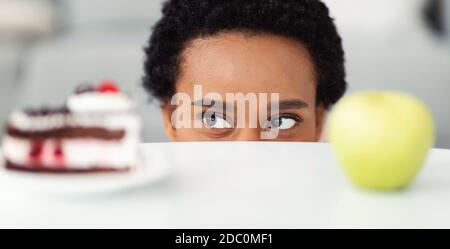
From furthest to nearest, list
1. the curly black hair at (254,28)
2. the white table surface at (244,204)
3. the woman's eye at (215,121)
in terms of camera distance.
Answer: the curly black hair at (254,28), the woman's eye at (215,121), the white table surface at (244,204)

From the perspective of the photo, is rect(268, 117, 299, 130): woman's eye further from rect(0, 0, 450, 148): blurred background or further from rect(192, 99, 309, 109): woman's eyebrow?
rect(0, 0, 450, 148): blurred background

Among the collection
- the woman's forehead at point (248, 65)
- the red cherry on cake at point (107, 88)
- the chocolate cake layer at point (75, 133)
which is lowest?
the chocolate cake layer at point (75, 133)

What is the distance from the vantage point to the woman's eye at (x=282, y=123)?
0.90 meters

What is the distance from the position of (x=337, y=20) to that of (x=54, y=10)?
1.76ft

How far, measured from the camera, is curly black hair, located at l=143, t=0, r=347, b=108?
3.34ft

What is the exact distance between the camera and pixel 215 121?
90cm

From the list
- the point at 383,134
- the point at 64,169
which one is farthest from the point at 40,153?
the point at 383,134

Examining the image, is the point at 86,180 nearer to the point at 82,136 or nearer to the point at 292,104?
the point at 82,136

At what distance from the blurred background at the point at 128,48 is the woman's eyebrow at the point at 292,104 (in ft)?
0.70

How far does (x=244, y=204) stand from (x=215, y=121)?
1.34ft

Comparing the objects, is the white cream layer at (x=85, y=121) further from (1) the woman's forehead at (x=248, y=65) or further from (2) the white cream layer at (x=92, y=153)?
(1) the woman's forehead at (x=248, y=65)

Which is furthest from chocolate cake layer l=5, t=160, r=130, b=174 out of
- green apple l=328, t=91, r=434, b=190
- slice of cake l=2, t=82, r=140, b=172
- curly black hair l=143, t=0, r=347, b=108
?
curly black hair l=143, t=0, r=347, b=108


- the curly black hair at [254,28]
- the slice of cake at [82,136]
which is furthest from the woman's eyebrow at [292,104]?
the slice of cake at [82,136]
